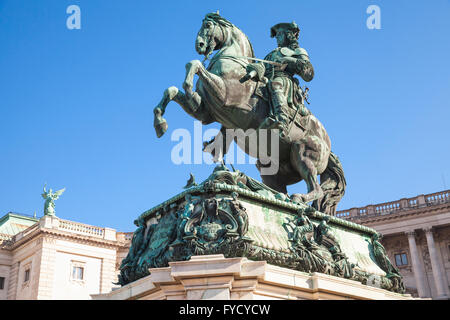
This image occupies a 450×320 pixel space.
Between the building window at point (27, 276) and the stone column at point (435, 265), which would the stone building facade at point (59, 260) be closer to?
the building window at point (27, 276)

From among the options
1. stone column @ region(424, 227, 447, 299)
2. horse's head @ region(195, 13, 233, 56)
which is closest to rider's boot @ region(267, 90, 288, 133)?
horse's head @ region(195, 13, 233, 56)

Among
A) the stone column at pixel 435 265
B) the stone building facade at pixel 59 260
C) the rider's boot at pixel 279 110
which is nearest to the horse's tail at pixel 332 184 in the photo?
the rider's boot at pixel 279 110

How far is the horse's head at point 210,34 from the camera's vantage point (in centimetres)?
876

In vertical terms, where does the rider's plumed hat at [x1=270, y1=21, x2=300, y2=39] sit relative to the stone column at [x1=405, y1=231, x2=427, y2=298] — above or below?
below

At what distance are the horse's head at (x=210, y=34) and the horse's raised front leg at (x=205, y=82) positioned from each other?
697mm

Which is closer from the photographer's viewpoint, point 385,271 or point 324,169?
point 385,271

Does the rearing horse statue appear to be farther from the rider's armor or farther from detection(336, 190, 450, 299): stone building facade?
detection(336, 190, 450, 299): stone building facade

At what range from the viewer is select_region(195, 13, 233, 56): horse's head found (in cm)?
876

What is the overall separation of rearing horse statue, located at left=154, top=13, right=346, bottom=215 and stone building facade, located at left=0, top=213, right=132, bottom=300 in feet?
131

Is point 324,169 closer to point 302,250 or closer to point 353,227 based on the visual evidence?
point 353,227
